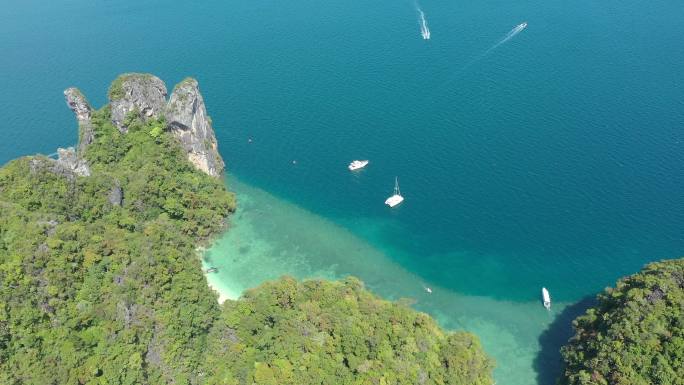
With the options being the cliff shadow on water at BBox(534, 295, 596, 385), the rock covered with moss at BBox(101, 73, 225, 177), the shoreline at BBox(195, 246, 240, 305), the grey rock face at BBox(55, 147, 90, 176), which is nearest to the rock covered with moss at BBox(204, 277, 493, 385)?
the cliff shadow on water at BBox(534, 295, 596, 385)

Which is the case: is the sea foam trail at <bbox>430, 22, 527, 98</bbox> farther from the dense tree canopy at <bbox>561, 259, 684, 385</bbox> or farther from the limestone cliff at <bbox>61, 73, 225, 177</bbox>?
the dense tree canopy at <bbox>561, 259, 684, 385</bbox>

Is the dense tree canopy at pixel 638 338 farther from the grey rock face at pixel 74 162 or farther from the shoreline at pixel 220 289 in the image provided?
the grey rock face at pixel 74 162

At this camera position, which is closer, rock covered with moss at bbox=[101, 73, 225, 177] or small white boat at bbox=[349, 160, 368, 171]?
rock covered with moss at bbox=[101, 73, 225, 177]

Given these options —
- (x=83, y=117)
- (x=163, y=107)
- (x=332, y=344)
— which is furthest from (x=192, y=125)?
(x=332, y=344)

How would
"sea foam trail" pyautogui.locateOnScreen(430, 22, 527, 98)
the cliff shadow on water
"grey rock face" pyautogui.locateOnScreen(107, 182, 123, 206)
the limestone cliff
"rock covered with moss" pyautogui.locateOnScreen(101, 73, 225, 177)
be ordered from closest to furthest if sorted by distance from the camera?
1. the cliff shadow on water
2. "grey rock face" pyautogui.locateOnScreen(107, 182, 123, 206)
3. the limestone cliff
4. "rock covered with moss" pyautogui.locateOnScreen(101, 73, 225, 177)
5. "sea foam trail" pyautogui.locateOnScreen(430, 22, 527, 98)

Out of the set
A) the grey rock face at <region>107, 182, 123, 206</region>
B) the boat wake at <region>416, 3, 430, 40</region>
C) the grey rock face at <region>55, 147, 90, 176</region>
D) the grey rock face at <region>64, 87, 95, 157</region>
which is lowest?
the grey rock face at <region>107, 182, 123, 206</region>

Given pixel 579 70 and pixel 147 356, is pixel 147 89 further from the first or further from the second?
pixel 579 70

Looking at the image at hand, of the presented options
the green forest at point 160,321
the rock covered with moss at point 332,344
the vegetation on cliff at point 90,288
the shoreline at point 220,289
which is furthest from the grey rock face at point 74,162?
the rock covered with moss at point 332,344

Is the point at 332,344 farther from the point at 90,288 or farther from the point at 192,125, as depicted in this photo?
the point at 192,125
